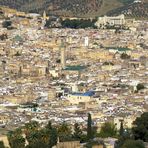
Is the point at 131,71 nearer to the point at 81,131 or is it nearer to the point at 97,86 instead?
the point at 97,86

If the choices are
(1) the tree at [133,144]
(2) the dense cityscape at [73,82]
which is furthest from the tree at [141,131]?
(1) the tree at [133,144]

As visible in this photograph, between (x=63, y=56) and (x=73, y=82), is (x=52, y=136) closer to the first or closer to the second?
(x=73, y=82)

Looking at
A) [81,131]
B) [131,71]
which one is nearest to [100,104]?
[81,131]

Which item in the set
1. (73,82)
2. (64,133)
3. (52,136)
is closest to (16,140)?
(52,136)

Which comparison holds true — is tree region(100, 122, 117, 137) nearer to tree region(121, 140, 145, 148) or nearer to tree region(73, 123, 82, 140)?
tree region(73, 123, 82, 140)

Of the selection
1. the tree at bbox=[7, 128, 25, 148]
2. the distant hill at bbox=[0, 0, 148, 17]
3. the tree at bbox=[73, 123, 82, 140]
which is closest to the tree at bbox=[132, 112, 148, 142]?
the tree at bbox=[73, 123, 82, 140]

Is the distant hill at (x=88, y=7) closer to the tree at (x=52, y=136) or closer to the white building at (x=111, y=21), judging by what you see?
the white building at (x=111, y=21)
